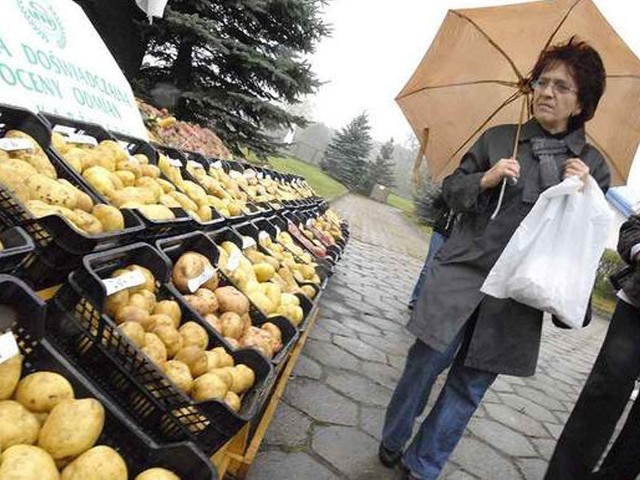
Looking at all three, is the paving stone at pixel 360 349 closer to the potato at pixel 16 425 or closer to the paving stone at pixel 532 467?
the paving stone at pixel 532 467

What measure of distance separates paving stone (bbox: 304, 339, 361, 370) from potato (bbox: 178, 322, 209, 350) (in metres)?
2.13

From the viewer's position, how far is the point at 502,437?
11.5ft

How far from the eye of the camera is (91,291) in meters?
1.34

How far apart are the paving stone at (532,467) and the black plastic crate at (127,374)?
246 centimetres

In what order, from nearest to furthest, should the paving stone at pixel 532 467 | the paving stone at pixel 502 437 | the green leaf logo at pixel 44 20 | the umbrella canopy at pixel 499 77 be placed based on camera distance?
1. the umbrella canopy at pixel 499 77
2. the green leaf logo at pixel 44 20
3. the paving stone at pixel 532 467
4. the paving stone at pixel 502 437

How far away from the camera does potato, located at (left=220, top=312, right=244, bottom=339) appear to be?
6.29ft

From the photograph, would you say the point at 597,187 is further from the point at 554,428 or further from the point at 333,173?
the point at 333,173

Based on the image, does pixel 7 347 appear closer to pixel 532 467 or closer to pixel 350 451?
pixel 350 451

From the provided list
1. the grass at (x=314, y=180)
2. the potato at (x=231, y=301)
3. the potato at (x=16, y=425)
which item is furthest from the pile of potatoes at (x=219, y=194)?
the grass at (x=314, y=180)

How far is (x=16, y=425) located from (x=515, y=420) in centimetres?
366

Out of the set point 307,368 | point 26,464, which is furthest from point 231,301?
point 307,368

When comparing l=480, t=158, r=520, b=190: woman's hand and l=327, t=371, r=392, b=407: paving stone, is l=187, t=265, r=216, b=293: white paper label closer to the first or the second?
l=480, t=158, r=520, b=190: woman's hand

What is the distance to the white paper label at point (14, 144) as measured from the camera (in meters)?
1.64

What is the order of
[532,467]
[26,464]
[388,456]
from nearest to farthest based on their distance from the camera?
[26,464] → [388,456] → [532,467]
